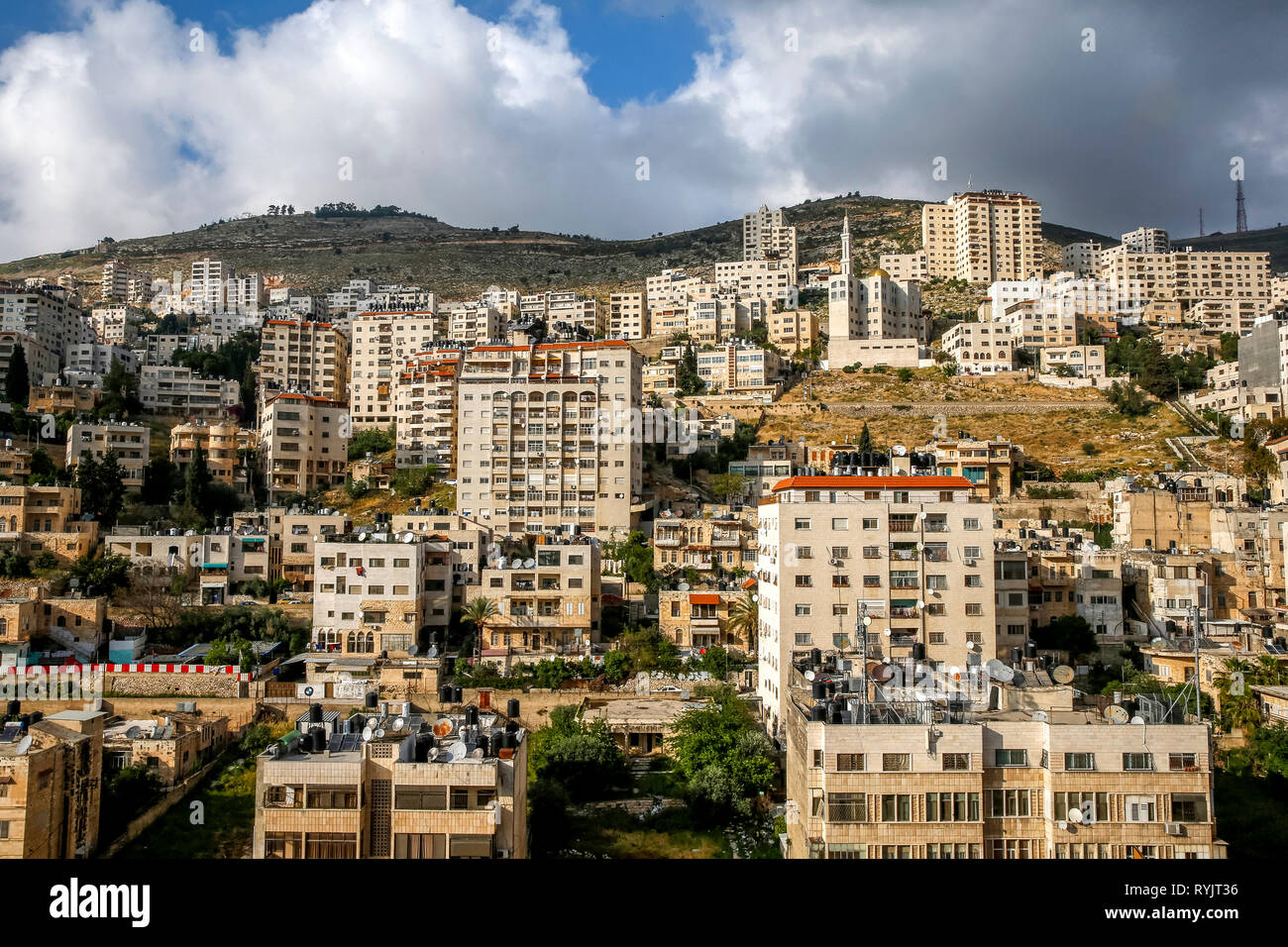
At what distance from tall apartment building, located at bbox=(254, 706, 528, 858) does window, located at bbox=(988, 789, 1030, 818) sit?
652cm

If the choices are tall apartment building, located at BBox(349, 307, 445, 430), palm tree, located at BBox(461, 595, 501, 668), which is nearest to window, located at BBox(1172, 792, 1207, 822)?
palm tree, located at BBox(461, 595, 501, 668)

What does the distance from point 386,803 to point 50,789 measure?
253 inches

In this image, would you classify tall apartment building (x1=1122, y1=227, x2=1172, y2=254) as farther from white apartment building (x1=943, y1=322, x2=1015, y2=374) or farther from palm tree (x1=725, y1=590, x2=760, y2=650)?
palm tree (x1=725, y1=590, x2=760, y2=650)

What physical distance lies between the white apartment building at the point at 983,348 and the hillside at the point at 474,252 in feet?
124

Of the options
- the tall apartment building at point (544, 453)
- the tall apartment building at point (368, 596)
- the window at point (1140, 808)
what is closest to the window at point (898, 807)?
the window at point (1140, 808)

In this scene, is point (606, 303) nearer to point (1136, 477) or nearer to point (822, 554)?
point (1136, 477)

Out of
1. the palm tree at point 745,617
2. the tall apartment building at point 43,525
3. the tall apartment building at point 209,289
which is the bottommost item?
the palm tree at point 745,617

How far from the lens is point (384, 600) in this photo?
28750 mm

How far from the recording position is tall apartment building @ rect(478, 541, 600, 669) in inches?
1163

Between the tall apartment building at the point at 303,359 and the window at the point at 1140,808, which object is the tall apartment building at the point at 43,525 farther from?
the window at the point at 1140,808

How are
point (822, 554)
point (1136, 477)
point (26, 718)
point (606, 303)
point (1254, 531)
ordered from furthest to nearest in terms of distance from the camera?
point (606, 303)
point (1136, 477)
point (1254, 531)
point (822, 554)
point (26, 718)

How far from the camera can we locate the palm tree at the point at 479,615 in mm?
28797
